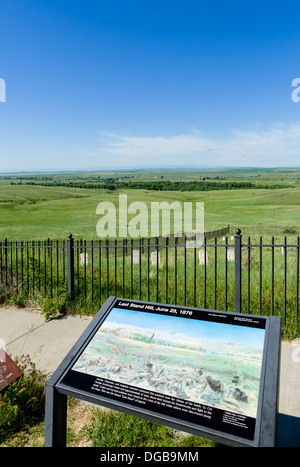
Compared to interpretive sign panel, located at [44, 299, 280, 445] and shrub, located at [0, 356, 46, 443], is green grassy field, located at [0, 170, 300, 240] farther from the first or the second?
interpretive sign panel, located at [44, 299, 280, 445]

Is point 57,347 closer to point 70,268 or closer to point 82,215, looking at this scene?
point 70,268

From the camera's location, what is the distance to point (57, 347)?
5875mm

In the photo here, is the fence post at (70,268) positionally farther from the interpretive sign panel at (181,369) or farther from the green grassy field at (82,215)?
the green grassy field at (82,215)

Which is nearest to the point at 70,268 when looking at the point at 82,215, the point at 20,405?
the point at 20,405

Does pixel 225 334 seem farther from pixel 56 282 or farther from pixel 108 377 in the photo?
pixel 56 282

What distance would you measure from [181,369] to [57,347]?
354 cm

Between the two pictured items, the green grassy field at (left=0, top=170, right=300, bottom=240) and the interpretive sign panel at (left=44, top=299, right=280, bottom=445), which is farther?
the green grassy field at (left=0, top=170, right=300, bottom=240)

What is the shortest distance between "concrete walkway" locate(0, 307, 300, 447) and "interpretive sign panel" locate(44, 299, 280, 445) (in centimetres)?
140

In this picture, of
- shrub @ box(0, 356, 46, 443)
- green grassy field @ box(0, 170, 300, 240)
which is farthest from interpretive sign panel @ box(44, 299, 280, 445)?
green grassy field @ box(0, 170, 300, 240)

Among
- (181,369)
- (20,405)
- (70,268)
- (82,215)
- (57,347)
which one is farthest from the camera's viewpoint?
(82,215)

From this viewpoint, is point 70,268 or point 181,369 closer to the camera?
point 181,369

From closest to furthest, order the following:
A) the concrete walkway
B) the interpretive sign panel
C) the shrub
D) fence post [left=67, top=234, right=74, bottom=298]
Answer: the interpretive sign panel, the shrub, the concrete walkway, fence post [left=67, top=234, right=74, bottom=298]

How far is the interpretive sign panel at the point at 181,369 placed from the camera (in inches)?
99.8

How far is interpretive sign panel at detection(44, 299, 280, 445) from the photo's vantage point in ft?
8.32
